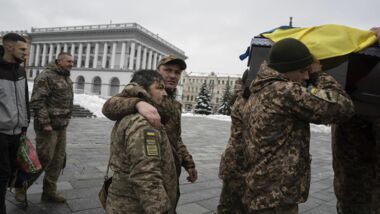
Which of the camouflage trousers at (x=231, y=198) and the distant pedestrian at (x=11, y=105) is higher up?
the distant pedestrian at (x=11, y=105)

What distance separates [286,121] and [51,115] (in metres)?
3.08

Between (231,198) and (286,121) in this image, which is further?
(231,198)

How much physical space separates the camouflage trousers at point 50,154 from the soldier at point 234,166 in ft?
7.28

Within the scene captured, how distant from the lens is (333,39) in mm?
2133

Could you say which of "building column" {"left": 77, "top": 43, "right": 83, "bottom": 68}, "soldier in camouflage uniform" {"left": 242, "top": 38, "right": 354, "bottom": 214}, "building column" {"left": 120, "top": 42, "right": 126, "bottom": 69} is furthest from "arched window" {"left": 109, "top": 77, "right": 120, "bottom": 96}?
"soldier in camouflage uniform" {"left": 242, "top": 38, "right": 354, "bottom": 214}

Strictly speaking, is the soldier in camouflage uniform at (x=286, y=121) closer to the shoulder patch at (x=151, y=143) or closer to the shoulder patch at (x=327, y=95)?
the shoulder patch at (x=327, y=95)

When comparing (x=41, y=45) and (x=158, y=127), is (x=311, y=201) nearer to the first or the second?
(x=158, y=127)

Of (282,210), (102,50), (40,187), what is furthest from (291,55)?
(102,50)

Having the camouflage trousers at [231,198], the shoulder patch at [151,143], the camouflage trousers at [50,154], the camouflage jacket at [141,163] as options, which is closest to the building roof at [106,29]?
the camouflage trousers at [50,154]

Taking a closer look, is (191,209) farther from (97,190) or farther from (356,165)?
(356,165)

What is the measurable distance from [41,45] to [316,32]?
80437 millimetres

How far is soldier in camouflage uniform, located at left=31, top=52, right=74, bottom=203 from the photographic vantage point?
3.70 metres

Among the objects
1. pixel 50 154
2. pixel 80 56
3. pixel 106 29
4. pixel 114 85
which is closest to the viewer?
pixel 50 154

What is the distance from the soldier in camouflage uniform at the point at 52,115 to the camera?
12.1ft
